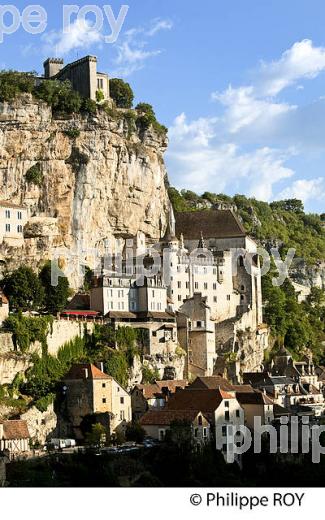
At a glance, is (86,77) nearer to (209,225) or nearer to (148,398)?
(209,225)

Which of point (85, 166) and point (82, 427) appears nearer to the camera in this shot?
point (82, 427)

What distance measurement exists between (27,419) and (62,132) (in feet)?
91.6

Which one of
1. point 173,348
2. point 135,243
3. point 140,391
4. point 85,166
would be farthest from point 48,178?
point 140,391

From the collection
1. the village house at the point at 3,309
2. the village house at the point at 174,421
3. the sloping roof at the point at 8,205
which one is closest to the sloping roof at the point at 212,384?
the village house at the point at 174,421

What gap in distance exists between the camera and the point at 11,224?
2788 inches

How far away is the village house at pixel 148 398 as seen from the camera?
195 ft

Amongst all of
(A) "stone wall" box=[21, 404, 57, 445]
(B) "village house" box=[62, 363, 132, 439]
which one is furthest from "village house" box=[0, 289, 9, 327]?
(A) "stone wall" box=[21, 404, 57, 445]

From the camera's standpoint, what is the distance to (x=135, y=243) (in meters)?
78.5

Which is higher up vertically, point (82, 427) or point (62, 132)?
point (62, 132)

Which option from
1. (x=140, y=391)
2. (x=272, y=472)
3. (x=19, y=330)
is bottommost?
(x=272, y=472)

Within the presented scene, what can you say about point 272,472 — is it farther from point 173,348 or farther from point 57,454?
point 173,348

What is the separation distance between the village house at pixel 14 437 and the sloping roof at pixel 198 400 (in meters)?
9.40

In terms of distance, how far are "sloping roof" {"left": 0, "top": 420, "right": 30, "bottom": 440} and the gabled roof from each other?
6.96 metres

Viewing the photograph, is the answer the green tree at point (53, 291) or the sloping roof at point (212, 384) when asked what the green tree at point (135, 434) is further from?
the green tree at point (53, 291)
